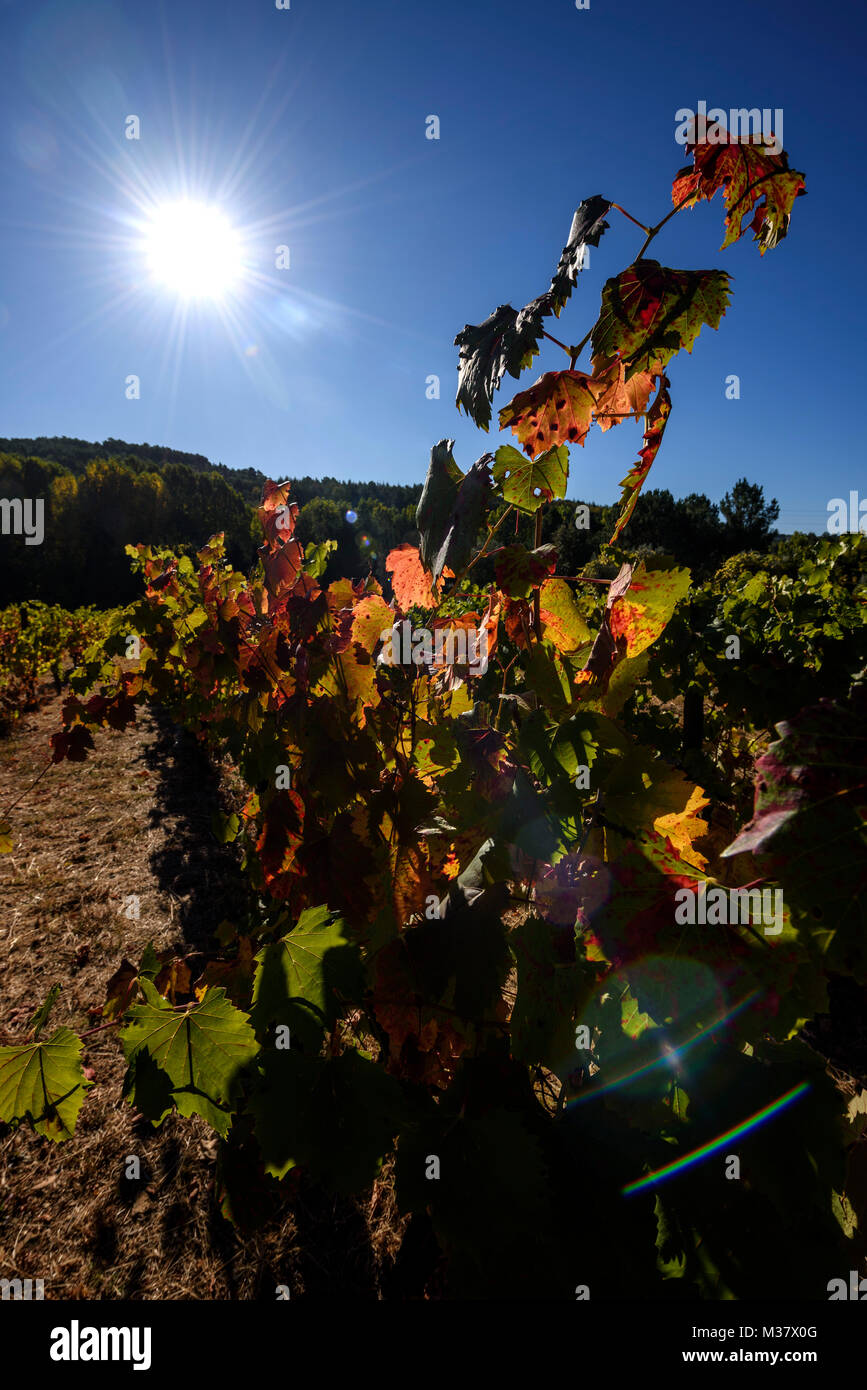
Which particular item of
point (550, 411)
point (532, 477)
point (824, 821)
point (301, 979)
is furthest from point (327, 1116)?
point (550, 411)

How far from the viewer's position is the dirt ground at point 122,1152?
1.97 metres

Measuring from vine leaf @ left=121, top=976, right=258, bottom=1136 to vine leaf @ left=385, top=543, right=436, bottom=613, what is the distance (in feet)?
3.07

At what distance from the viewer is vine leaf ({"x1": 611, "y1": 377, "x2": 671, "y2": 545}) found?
962 millimetres

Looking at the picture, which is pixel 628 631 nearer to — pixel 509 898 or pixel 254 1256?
pixel 509 898

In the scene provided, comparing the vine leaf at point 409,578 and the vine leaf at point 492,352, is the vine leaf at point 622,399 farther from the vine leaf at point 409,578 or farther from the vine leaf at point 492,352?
the vine leaf at point 409,578

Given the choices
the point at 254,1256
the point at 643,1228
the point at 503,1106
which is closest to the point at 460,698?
the point at 503,1106

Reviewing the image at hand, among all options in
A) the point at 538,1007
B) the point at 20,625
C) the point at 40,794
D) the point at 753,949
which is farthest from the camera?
the point at 20,625

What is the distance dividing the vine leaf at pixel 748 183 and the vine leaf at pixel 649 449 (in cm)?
26

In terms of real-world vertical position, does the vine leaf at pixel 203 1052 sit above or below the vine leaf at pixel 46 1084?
above

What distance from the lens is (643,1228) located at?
1.04 meters

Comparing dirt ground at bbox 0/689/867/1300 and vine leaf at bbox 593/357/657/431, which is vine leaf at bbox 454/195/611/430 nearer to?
vine leaf at bbox 593/357/657/431

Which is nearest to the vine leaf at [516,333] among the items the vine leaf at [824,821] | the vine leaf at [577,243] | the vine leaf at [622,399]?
the vine leaf at [577,243]

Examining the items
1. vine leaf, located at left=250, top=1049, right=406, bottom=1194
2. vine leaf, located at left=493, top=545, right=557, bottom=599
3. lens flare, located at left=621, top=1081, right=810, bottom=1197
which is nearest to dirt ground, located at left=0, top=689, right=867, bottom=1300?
lens flare, located at left=621, top=1081, right=810, bottom=1197
